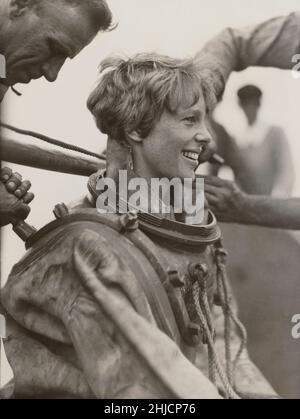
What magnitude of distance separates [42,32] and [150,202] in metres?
0.52

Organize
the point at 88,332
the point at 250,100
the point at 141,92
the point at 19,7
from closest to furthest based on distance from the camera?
1. the point at 88,332
2. the point at 141,92
3. the point at 19,7
4. the point at 250,100

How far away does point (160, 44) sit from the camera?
2064mm

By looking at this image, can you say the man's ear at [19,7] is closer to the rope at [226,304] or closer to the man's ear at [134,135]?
the man's ear at [134,135]

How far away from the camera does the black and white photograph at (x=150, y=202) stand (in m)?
1.78

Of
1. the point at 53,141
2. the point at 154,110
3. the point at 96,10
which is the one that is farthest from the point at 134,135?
the point at 96,10

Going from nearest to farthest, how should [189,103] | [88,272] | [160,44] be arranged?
[88,272]
[189,103]
[160,44]

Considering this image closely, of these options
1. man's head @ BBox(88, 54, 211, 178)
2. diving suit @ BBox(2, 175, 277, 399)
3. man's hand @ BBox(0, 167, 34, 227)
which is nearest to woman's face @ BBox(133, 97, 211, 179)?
man's head @ BBox(88, 54, 211, 178)

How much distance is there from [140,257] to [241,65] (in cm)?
68

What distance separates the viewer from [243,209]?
2.13 metres

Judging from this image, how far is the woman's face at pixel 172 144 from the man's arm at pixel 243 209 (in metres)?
0.20

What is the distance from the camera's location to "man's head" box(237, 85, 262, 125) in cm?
213

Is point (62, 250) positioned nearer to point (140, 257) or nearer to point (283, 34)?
point (140, 257)
